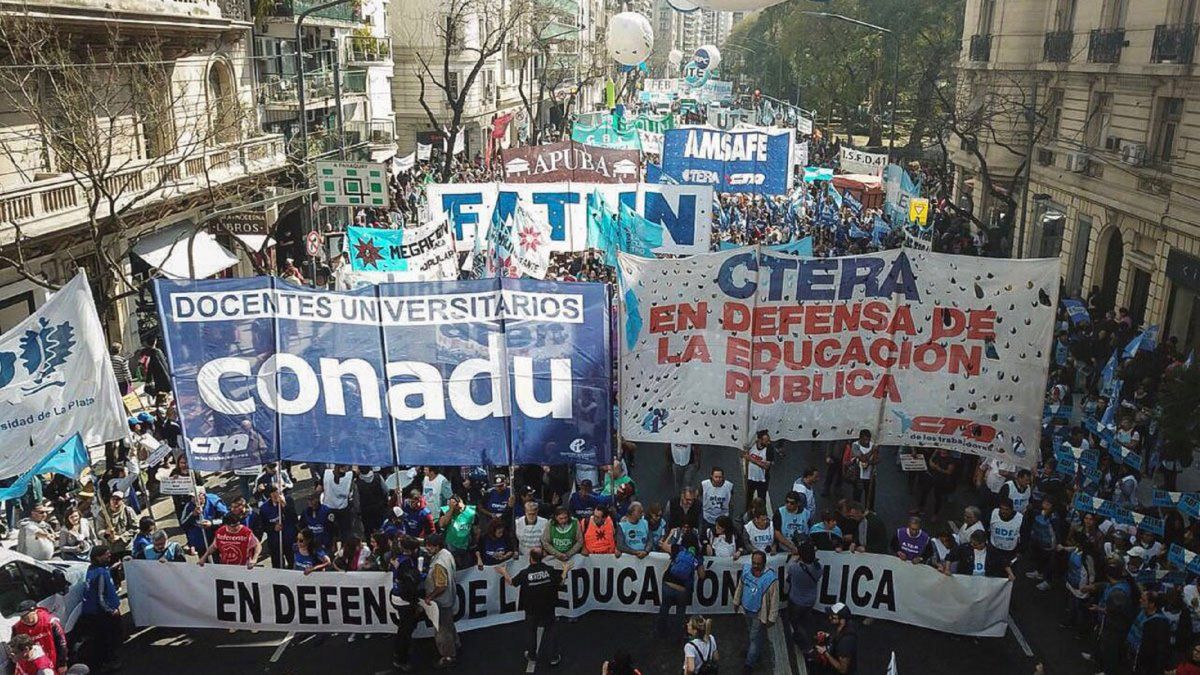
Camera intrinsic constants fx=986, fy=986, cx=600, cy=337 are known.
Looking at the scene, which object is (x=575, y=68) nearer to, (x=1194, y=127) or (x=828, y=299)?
(x=1194, y=127)

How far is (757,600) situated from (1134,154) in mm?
18310

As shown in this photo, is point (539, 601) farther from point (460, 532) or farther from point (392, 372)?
point (392, 372)

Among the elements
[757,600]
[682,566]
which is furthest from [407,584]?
[757,600]

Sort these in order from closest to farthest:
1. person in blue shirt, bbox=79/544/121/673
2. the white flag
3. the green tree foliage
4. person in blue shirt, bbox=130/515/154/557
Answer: person in blue shirt, bbox=79/544/121/673 < person in blue shirt, bbox=130/515/154/557 < the white flag < the green tree foliage

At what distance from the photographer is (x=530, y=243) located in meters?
19.6

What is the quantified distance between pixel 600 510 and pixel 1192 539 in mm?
6286

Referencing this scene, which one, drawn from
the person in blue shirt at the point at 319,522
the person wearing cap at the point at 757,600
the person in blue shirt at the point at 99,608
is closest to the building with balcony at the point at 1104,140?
the person wearing cap at the point at 757,600

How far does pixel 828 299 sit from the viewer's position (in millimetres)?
11211

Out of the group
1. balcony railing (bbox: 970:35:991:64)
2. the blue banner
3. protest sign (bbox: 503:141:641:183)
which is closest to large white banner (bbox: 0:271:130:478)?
protest sign (bbox: 503:141:641:183)

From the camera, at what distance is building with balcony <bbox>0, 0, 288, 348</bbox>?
17.1 m

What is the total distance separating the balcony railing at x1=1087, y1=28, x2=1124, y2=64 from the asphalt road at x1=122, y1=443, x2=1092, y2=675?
18.2 metres

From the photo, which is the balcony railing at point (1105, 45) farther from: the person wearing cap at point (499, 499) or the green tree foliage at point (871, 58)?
the person wearing cap at point (499, 499)

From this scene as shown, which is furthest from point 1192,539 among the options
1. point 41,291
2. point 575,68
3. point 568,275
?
point 575,68

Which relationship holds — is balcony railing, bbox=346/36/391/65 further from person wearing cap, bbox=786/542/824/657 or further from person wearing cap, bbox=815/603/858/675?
person wearing cap, bbox=815/603/858/675
